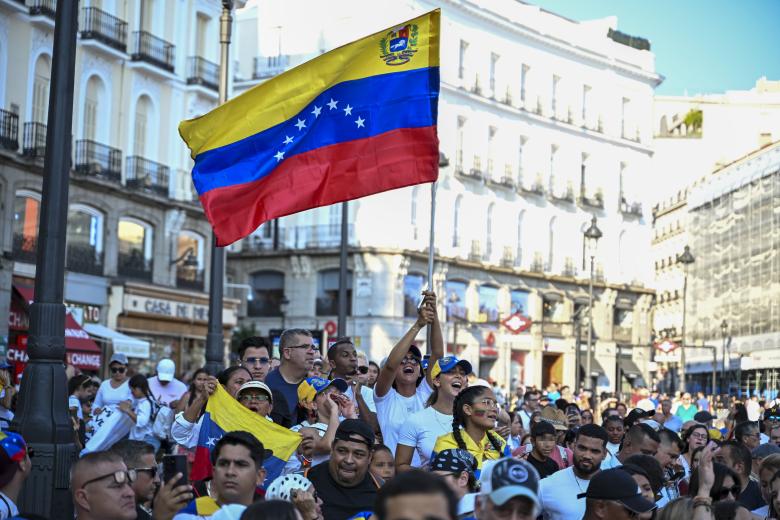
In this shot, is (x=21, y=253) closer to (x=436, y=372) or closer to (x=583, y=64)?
(x=436, y=372)

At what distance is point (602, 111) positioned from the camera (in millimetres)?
67500

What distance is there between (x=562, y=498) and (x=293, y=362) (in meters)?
3.39

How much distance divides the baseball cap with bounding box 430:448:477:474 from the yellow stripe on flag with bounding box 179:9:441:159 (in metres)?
5.51

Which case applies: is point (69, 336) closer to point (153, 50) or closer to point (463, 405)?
point (153, 50)

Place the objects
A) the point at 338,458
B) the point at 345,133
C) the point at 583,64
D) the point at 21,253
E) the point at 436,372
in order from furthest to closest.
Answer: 1. the point at 583,64
2. the point at 21,253
3. the point at 345,133
4. the point at 436,372
5. the point at 338,458

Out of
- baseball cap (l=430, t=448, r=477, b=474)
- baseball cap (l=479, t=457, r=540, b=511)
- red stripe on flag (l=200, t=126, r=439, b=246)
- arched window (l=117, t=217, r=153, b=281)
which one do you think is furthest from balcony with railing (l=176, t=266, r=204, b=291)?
baseball cap (l=479, t=457, r=540, b=511)

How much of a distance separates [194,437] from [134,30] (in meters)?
30.6

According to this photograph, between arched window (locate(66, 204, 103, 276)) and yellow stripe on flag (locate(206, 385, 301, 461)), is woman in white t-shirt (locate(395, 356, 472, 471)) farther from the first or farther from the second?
arched window (locate(66, 204, 103, 276))

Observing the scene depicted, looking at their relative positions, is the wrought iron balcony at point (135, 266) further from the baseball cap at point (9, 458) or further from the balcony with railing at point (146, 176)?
the baseball cap at point (9, 458)

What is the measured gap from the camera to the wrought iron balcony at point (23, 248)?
3447 cm

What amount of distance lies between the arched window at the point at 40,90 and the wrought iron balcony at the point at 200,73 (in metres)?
6.80

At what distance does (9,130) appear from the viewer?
111 ft

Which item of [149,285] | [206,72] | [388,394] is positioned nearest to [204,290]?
[149,285]

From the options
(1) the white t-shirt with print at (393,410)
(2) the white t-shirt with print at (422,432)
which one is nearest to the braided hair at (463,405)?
(2) the white t-shirt with print at (422,432)
